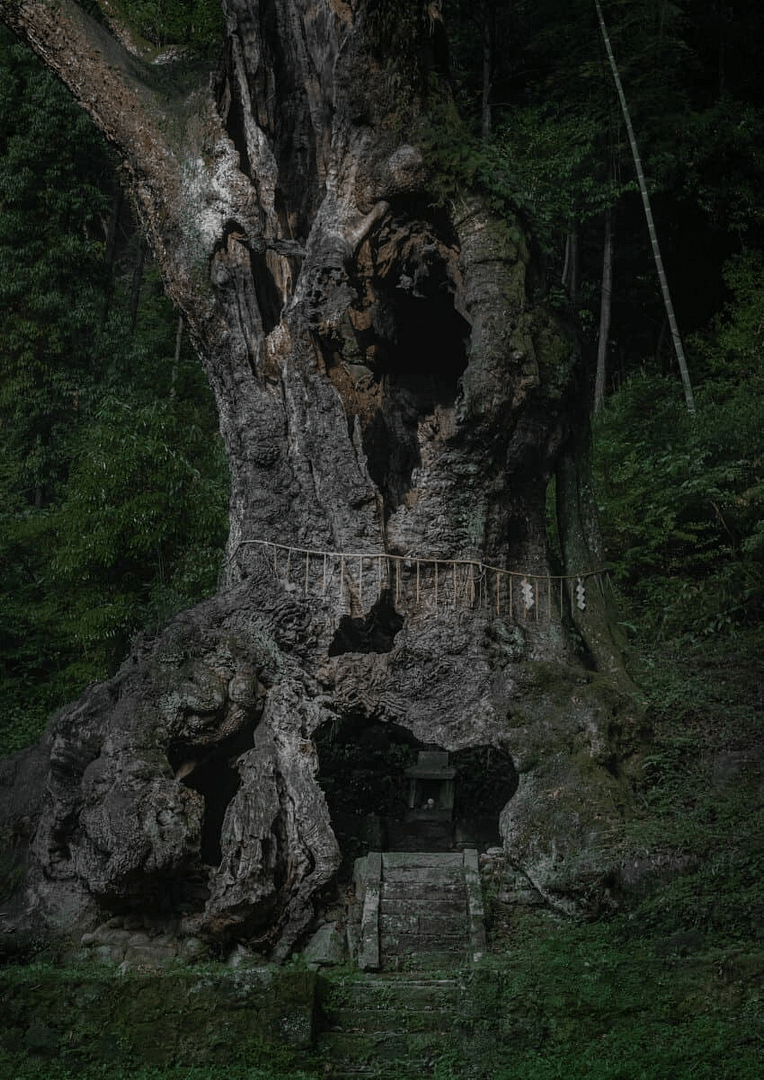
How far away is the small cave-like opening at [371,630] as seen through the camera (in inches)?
403

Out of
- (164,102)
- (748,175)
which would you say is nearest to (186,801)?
(164,102)

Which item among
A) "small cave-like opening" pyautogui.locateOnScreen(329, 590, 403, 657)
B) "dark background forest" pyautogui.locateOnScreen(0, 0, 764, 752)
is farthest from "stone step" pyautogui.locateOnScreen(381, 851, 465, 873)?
"dark background forest" pyautogui.locateOnScreen(0, 0, 764, 752)

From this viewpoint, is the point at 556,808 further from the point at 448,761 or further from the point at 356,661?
the point at 448,761

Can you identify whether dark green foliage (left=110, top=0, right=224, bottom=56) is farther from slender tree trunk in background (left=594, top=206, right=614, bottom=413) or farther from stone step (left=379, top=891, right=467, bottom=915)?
stone step (left=379, top=891, right=467, bottom=915)

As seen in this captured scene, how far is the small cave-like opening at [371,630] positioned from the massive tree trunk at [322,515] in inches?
0.9

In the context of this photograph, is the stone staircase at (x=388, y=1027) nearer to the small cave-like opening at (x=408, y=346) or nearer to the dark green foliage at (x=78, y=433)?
the small cave-like opening at (x=408, y=346)

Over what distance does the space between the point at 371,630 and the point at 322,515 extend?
116cm

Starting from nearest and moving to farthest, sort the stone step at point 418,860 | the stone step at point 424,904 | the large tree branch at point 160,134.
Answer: the stone step at point 424,904 → the stone step at point 418,860 → the large tree branch at point 160,134

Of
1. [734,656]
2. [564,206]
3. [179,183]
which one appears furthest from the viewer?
[564,206]

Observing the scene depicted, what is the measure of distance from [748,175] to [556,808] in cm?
1444

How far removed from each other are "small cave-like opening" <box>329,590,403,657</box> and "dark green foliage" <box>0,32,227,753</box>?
3.26m

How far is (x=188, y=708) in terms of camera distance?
909 centimetres

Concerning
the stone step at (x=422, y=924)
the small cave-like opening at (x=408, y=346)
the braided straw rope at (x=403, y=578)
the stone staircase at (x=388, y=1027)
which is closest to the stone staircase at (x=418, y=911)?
the stone step at (x=422, y=924)

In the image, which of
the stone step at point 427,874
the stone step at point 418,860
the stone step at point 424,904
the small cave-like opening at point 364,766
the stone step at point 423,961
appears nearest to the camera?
the stone step at point 423,961
